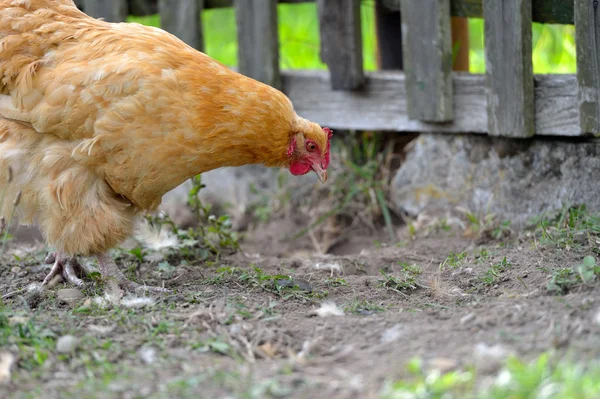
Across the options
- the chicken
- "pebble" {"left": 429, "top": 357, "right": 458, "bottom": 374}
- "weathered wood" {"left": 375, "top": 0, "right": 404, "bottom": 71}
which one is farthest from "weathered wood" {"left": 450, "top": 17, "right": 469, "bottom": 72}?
"pebble" {"left": 429, "top": 357, "right": 458, "bottom": 374}

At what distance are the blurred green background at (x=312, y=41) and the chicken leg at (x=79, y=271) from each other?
8.64 ft

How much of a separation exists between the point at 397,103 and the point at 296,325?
253 centimetres

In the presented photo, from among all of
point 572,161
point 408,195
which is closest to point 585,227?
point 572,161

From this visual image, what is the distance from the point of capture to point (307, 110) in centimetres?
576

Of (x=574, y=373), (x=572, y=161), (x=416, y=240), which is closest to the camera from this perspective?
(x=574, y=373)

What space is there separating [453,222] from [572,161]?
2.95ft

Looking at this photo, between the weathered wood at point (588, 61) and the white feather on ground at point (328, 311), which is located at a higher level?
the weathered wood at point (588, 61)

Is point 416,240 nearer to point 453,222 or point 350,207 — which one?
point 453,222

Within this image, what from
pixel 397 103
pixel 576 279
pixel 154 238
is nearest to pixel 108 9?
pixel 154 238

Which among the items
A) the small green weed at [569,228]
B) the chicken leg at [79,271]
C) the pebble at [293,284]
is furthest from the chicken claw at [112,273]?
the small green weed at [569,228]

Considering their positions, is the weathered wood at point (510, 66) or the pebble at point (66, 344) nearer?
the pebble at point (66, 344)

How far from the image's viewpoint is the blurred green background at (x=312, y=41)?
20.8 ft

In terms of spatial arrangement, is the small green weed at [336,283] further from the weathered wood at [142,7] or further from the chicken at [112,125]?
the weathered wood at [142,7]

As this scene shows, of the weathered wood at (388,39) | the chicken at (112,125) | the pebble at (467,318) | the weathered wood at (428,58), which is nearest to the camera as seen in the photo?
the pebble at (467,318)
